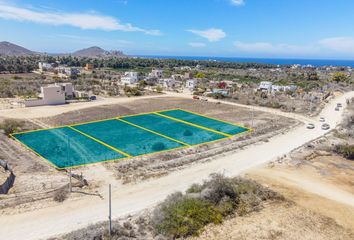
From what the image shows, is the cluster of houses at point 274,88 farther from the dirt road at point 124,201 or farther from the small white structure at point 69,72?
the small white structure at point 69,72

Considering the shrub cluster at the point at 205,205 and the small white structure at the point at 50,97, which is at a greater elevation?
the small white structure at the point at 50,97

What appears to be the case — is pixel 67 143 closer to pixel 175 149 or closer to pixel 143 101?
pixel 175 149

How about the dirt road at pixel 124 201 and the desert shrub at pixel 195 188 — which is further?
the desert shrub at pixel 195 188

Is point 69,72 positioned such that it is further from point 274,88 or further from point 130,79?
point 274,88

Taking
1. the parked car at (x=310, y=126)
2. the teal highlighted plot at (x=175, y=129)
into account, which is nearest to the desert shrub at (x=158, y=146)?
the teal highlighted plot at (x=175, y=129)

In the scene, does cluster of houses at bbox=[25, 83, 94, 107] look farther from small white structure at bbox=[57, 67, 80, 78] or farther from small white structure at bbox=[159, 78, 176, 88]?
small white structure at bbox=[57, 67, 80, 78]

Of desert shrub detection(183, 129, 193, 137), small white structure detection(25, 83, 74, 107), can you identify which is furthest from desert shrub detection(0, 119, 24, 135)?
desert shrub detection(183, 129, 193, 137)

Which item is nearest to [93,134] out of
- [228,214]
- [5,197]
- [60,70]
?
[5,197]
